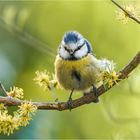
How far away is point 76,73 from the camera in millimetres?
Answer: 2410

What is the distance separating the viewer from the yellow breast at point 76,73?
237cm

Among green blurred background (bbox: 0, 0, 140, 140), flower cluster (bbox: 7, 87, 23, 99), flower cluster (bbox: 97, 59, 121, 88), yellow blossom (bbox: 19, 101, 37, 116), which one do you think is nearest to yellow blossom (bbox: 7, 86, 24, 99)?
flower cluster (bbox: 7, 87, 23, 99)

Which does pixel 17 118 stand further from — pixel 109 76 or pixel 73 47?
pixel 73 47

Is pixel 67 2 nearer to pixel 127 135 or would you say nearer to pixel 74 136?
pixel 74 136

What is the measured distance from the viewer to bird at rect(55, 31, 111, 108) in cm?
235

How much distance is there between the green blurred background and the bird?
0.30 m

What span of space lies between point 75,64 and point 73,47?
0.24ft

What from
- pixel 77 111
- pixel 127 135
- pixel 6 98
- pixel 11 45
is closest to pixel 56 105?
pixel 6 98

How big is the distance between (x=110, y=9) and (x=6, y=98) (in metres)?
2.73

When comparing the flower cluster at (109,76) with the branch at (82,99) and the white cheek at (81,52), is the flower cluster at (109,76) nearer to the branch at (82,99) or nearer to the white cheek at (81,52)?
the branch at (82,99)

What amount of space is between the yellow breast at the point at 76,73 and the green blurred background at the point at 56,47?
0.30 meters

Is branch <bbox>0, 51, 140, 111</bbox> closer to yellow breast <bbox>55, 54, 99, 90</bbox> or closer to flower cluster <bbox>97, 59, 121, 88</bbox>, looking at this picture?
flower cluster <bbox>97, 59, 121, 88</bbox>

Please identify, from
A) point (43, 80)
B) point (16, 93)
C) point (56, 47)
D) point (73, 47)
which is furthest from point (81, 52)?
point (56, 47)

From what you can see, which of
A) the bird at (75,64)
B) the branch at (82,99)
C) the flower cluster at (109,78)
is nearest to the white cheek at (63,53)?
the bird at (75,64)
